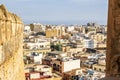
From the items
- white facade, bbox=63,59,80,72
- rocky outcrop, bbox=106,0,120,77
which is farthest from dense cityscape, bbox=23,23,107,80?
rocky outcrop, bbox=106,0,120,77

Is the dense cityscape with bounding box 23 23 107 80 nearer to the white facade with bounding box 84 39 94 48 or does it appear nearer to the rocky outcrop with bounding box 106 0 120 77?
the white facade with bounding box 84 39 94 48

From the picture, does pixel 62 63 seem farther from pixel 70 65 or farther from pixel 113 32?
pixel 113 32

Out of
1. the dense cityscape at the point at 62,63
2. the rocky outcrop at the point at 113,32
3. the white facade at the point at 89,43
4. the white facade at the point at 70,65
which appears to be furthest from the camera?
the white facade at the point at 89,43

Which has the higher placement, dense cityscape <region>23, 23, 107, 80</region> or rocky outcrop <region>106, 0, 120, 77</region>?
rocky outcrop <region>106, 0, 120, 77</region>

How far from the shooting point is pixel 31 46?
53.7 metres

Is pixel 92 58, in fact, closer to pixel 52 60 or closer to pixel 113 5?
pixel 52 60

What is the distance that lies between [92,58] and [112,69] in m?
36.8

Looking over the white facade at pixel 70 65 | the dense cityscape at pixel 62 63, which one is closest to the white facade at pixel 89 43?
the dense cityscape at pixel 62 63

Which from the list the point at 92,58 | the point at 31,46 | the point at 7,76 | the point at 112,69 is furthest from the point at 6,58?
the point at 31,46

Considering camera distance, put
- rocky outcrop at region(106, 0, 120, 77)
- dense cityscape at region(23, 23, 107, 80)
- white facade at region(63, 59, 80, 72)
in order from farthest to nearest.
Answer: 1. white facade at region(63, 59, 80, 72)
2. dense cityscape at region(23, 23, 107, 80)
3. rocky outcrop at region(106, 0, 120, 77)

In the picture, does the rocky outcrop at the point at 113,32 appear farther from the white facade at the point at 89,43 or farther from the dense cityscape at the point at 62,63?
the white facade at the point at 89,43

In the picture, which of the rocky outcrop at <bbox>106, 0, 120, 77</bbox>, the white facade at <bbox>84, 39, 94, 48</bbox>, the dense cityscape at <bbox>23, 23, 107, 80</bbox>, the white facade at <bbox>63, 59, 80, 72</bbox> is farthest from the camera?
the white facade at <bbox>84, 39, 94, 48</bbox>

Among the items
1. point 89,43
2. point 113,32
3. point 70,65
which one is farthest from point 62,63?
point 89,43

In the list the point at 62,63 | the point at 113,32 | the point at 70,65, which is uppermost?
the point at 113,32
